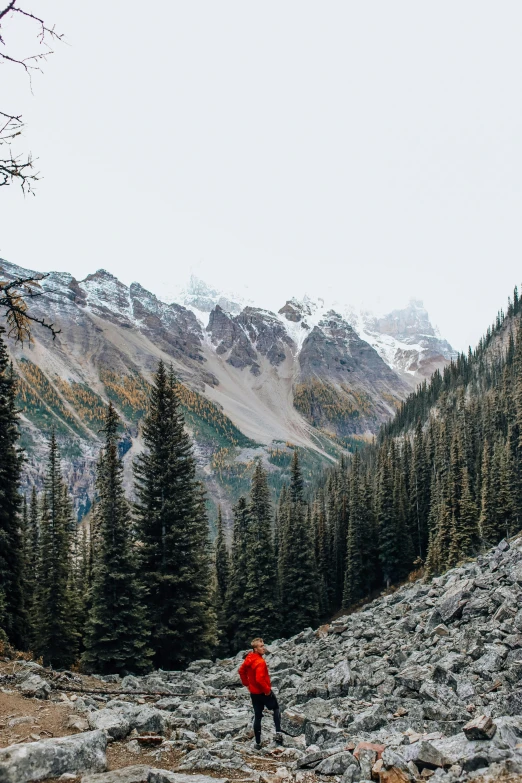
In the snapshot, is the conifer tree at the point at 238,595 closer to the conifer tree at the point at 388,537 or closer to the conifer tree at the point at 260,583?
the conifer tree at the point at 260,583

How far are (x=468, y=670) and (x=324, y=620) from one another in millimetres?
53049

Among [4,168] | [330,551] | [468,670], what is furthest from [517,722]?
[330,551]

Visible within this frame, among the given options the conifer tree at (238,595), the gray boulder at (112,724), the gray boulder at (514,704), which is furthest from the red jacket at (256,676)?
the conifer tree at (238,595)

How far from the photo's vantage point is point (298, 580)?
4953cm

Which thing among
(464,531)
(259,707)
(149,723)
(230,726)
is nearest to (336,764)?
(259,707)

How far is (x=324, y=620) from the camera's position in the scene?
6253 cm

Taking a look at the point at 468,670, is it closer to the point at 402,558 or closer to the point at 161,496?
the point at 161,496

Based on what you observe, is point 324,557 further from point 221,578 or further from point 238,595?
point 238,595

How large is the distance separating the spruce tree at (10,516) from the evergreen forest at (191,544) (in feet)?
0.26

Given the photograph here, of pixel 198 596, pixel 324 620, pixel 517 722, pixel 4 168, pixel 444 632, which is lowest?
pixel 324 620

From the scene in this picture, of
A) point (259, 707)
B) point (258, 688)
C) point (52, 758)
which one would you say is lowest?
point (259, 707)

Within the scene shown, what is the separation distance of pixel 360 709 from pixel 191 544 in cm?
1789

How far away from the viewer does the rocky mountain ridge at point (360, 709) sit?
7.86 meters

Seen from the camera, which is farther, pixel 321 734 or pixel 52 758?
pixel 321 734
